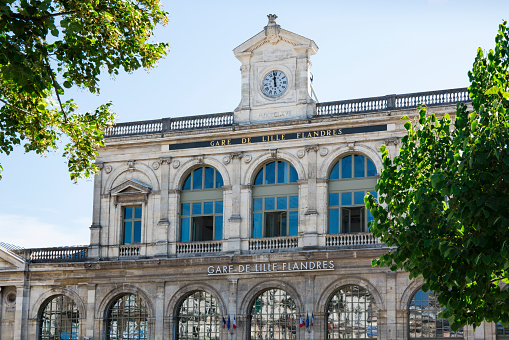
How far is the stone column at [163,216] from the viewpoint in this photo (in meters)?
40.9

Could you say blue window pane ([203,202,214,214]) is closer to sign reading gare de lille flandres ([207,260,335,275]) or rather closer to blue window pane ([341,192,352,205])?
sign reading gare de lille flandres ([207,260,335,275])

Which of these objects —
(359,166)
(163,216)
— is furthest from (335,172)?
(163,216)

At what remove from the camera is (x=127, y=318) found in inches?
1629

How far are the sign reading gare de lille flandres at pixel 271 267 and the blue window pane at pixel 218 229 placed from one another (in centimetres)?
170

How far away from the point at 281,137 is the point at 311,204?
11.8 feet

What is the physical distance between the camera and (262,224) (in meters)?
39.9

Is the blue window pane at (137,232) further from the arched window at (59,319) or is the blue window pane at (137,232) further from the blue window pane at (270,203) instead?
the blue window pane at (270,203)

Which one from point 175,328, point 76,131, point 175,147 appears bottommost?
point 175,328

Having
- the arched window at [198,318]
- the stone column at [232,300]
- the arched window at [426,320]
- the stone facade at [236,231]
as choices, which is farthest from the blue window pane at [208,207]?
the arched window at [426,320]

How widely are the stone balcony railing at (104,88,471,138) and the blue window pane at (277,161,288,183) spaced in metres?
2.84

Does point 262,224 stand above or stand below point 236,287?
above

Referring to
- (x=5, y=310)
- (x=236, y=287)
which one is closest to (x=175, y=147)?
(x=236, y=287)

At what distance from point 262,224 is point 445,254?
73.8 ft

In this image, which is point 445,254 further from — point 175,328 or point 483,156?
point 175,328
